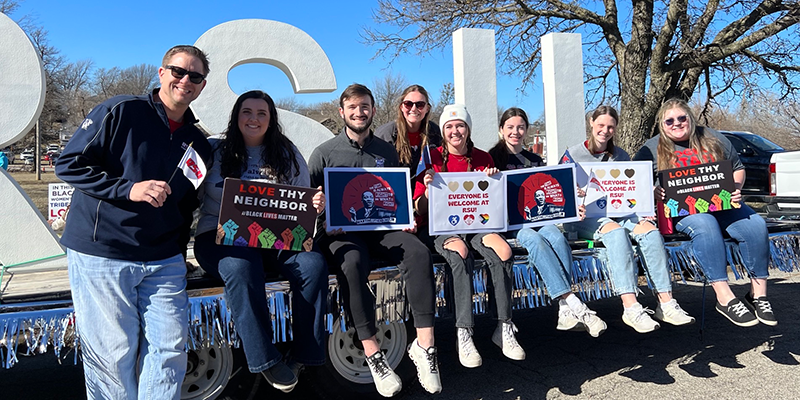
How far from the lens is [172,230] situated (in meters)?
2.77

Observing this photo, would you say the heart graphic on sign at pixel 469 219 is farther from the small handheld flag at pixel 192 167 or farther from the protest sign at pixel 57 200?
the protest sign at pixel 57 200

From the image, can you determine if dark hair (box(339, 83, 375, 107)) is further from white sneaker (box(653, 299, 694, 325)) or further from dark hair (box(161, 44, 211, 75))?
white sneaker (box(653, 299, 694, 325))

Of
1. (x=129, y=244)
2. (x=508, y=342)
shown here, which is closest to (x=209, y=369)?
(x=129, y=244)

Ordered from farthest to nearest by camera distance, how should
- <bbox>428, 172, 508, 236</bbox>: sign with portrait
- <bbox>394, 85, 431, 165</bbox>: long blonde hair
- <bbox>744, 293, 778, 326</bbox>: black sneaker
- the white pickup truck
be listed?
1. the white pickup truck
2. <bbox>394, 85, 431, 165</bbox>: long blonde hair
3. <bbox>744, 293, 778, 326</bbox>: black sneaker
4. <bbox>428, 172, 508, 236</bbox>: sign with portrait

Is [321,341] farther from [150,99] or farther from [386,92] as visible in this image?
[386,92]

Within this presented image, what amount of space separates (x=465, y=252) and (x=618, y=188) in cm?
152

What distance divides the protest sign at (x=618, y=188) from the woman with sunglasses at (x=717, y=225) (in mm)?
214

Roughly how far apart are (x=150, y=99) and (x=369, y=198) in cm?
146

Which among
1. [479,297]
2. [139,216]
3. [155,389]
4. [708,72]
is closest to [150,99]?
[139,216]

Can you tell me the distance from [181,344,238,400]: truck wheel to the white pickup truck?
28.0 ft

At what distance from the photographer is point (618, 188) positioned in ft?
14.0

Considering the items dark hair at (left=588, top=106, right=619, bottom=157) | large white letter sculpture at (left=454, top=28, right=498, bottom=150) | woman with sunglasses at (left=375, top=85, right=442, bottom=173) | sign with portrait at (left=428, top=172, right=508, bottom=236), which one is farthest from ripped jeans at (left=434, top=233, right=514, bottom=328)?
large white letter sculpture at (left=454, top=28, right=498, bottom=150)

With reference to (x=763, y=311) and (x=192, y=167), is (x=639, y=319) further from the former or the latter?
(x=192, y=167)

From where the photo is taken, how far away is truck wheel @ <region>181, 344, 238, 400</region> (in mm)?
3180
